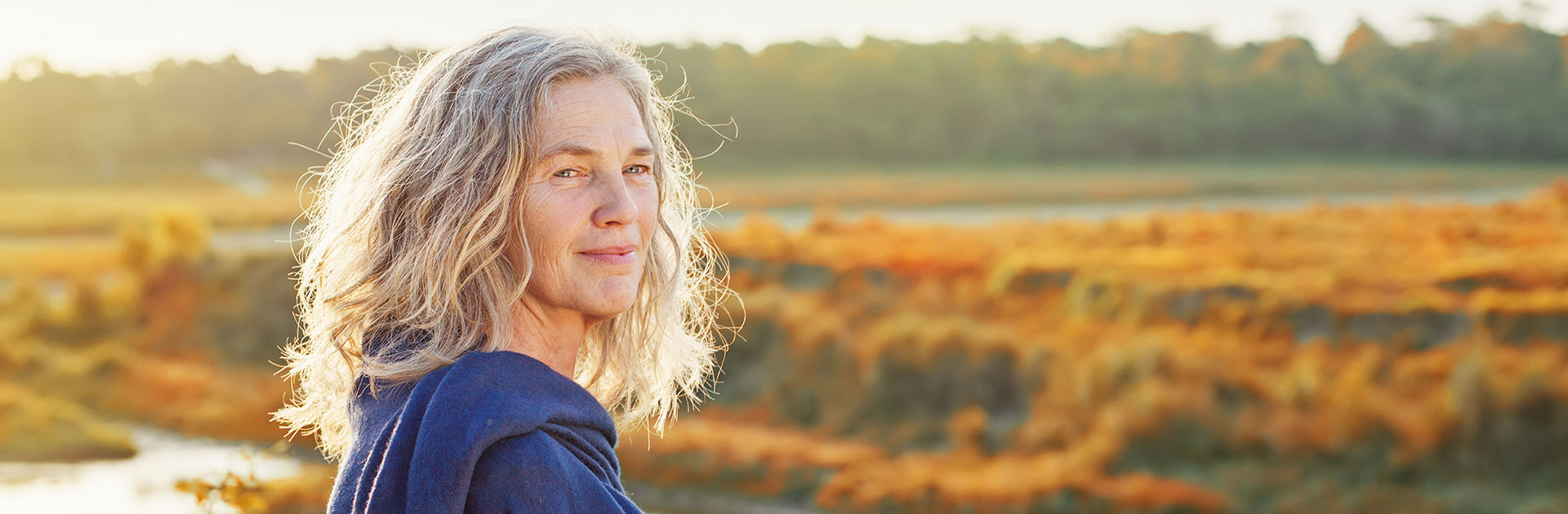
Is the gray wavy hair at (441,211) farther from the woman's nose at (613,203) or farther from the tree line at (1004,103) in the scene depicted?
the tree line at (1004,103)

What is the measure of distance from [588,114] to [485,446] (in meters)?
0.50

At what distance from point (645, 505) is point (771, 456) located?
1.86 meters

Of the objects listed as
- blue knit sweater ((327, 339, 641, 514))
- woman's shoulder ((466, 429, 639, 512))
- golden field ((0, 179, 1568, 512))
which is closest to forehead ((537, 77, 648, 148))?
blue knit sweater ((327, 339, 641, 514))

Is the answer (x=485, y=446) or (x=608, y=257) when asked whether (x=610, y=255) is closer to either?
(x=608, y=257)

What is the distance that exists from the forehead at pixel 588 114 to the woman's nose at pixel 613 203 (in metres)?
0.05

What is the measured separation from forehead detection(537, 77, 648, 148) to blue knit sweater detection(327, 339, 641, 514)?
305 millimetres

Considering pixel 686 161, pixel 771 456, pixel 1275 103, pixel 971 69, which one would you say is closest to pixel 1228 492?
pixel 771 456

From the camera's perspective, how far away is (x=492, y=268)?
170cm

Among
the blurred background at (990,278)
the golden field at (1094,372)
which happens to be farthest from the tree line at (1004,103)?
the golden field at (1094,372)

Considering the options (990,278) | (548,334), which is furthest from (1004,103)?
(548,334)

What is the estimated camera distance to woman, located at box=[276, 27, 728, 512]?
148 centimetres

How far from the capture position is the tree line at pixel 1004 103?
2956 cm

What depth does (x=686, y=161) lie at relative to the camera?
2502mm

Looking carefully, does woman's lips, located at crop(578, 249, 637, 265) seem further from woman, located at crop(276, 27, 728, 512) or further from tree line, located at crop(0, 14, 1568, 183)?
tree line, located at crop(0, 14, 1568, 183)
